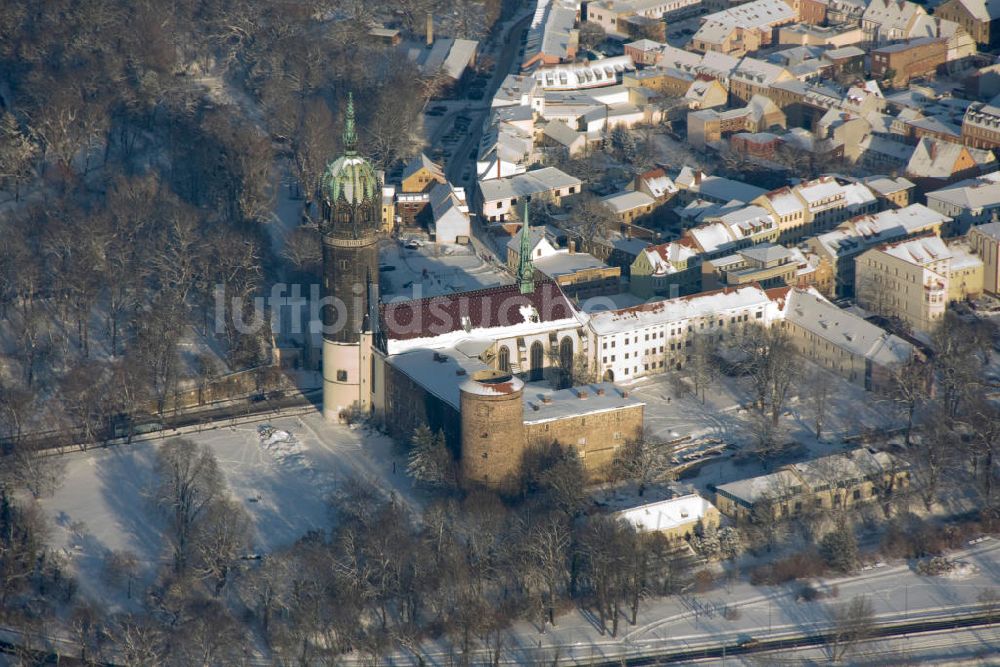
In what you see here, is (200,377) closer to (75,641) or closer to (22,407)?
(22,407)

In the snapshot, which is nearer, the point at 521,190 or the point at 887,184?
the point at 887,184

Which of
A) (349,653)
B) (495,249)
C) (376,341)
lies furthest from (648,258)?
(349,653)

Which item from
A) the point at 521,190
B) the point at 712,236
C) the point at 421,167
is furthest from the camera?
the point at 421,167

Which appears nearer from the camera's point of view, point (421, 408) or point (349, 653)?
point (349, 653)

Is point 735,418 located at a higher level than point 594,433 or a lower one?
lower

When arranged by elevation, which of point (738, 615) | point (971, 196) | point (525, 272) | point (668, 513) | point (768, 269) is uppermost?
point (525, 272)

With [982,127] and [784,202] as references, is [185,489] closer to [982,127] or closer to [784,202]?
[784,202]

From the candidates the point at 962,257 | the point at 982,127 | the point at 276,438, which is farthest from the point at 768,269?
the point at 276,438

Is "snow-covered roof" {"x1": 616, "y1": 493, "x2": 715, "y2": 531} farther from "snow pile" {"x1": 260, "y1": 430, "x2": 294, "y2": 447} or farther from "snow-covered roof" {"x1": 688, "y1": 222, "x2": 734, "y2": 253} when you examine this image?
"snow-covered roof" {"x1": 688, "y1": 222, "x2": 734, "y2": 253}
